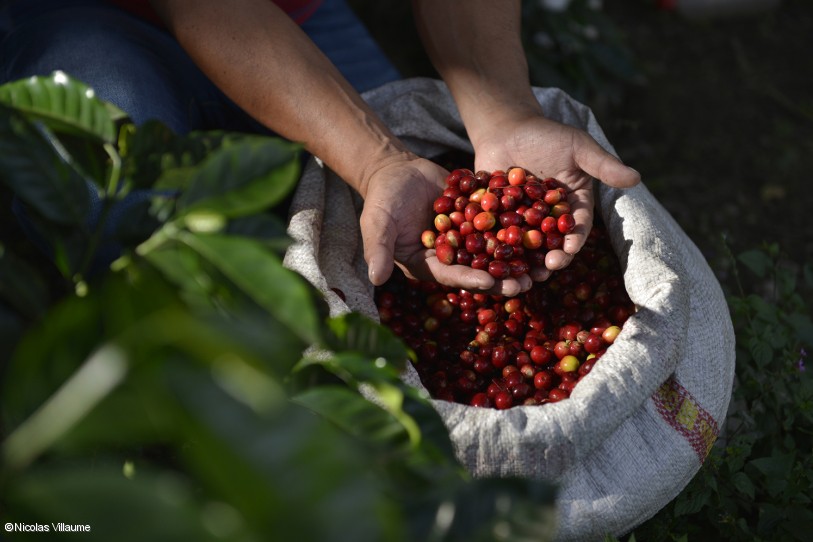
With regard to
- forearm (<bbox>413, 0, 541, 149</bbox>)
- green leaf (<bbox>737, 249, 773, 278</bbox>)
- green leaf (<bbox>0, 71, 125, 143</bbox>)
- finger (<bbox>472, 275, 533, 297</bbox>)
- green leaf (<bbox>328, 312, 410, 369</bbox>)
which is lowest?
green leaf (<bbox>737, 249, 773, 278</bbox>)

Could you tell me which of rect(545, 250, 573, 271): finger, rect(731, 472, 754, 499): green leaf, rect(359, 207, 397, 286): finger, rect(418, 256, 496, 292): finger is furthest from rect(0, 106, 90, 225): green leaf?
rect(731, 472, 754, 499): green leaf

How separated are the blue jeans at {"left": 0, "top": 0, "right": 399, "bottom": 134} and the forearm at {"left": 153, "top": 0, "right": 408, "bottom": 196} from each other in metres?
0.18

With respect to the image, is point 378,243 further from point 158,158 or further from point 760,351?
point 760,351

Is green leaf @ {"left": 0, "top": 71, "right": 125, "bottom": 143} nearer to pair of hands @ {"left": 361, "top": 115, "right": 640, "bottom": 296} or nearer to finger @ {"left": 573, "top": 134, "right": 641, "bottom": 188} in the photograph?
pair of hands @ {"left": 361, "top": 115, "right": 640, "bottom": 296}

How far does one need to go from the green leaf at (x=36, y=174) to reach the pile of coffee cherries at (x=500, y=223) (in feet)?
3.55

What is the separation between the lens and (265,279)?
0.76 metres

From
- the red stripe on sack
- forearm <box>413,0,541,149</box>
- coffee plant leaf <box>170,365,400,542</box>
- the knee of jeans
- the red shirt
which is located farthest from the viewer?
the red shirt

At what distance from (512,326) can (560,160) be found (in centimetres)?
48

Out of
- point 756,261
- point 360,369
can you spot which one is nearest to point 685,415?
point 756,261

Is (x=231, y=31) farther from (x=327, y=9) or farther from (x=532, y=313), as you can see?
(x=532, y=313)

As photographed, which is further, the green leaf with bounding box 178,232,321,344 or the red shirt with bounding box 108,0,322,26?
the red shirt with bounding box 108,0,322,26

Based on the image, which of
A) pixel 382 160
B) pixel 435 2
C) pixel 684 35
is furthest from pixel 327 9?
pixel 684 35

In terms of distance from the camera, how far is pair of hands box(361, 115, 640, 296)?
6.06 ft

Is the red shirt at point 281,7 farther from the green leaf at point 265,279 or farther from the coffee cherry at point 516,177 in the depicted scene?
the green leaf at point 265,279
